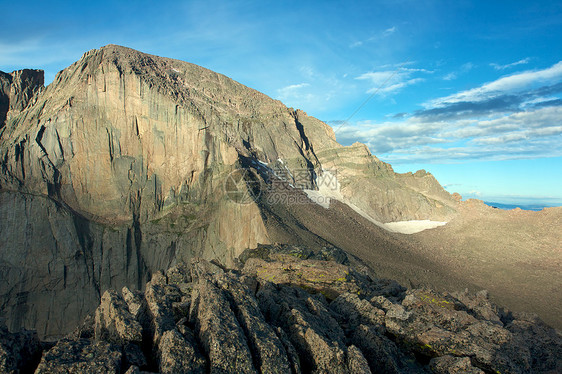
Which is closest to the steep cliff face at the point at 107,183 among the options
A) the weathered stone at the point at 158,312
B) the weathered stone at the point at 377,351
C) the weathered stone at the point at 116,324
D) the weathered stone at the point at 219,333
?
the weathered stone at the point at 158,312

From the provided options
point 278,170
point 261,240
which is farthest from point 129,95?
point 261,240

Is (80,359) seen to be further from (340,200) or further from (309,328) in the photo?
(340,200)

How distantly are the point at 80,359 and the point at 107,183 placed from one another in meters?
44.6

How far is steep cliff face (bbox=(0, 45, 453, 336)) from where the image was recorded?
1499 inches

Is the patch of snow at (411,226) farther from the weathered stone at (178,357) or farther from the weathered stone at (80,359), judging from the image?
the weathered stone at (80,359)

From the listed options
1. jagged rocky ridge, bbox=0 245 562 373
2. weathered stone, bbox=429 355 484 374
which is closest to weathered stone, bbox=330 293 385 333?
jagged rocky ridge, bbox=0 245 562 373

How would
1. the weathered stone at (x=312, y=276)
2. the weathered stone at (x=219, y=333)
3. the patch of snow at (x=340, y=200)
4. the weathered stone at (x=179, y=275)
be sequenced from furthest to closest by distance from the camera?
1. the patch of snow at (x=340, y=200)
2. the weathered stone at (x=179, y=275)
3. the weathered stone at (x=312, y=276)
4. the weathered stone at (x=219, y=333)

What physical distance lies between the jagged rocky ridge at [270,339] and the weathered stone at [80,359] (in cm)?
1

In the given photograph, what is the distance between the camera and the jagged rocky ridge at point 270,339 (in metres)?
5.02

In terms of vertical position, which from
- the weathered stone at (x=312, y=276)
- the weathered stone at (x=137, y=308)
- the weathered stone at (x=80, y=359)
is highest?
the weathered stone at (x=80, y=359)

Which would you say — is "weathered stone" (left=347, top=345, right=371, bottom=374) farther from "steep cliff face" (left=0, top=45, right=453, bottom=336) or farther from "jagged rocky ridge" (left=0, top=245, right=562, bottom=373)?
"steep cliff face" (left=0, top=45, right=453, bottom=336)

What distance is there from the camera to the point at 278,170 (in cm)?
5516

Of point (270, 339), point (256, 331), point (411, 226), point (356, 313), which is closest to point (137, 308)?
point (256, 331)

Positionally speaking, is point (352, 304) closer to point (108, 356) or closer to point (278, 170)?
point (108, 356)
